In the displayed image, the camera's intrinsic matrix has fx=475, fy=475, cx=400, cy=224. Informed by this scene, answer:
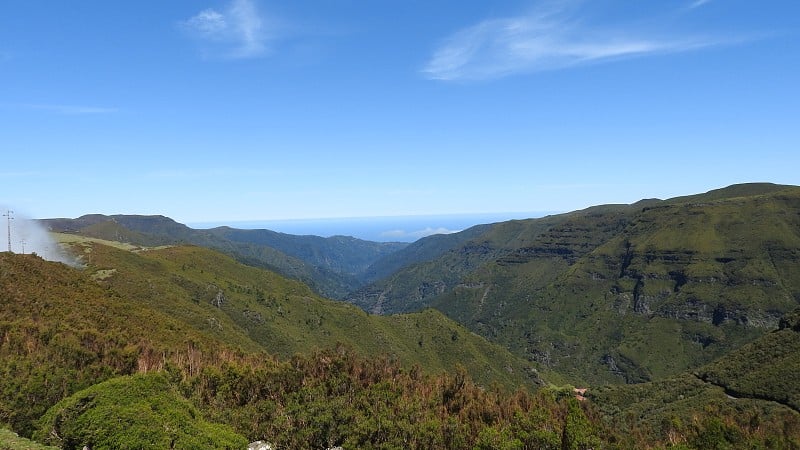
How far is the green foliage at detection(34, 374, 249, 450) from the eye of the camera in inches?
953

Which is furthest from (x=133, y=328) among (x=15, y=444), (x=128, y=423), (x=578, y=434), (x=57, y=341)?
(x=578, y=434)

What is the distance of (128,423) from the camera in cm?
2475

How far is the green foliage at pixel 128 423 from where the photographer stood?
79.4 feet

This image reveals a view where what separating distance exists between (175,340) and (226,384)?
34.9 meters

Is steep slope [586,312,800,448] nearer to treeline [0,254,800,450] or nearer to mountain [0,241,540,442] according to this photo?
mountain [0,241,540,442]

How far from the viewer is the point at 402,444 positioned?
31.1 m

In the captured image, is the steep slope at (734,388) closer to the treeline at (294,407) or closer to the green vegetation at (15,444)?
the treeline at (294,407)

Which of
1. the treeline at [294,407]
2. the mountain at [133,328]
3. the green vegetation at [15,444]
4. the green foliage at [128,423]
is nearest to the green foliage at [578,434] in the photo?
the treeline at [294,407]

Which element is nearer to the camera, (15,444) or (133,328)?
(15,444)

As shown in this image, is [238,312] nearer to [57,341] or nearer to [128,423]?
[57,341]

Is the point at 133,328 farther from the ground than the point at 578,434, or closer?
closer

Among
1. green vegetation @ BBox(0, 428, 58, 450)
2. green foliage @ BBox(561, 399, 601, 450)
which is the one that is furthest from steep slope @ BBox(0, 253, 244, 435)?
green foliage @ BBox(561, 399, 601, 450)

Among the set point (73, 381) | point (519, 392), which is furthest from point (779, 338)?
point (73, 381)

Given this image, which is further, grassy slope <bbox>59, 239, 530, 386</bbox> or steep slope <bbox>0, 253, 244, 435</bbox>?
grassy slope <bbox>59, 239, 530, 386</bbox>
